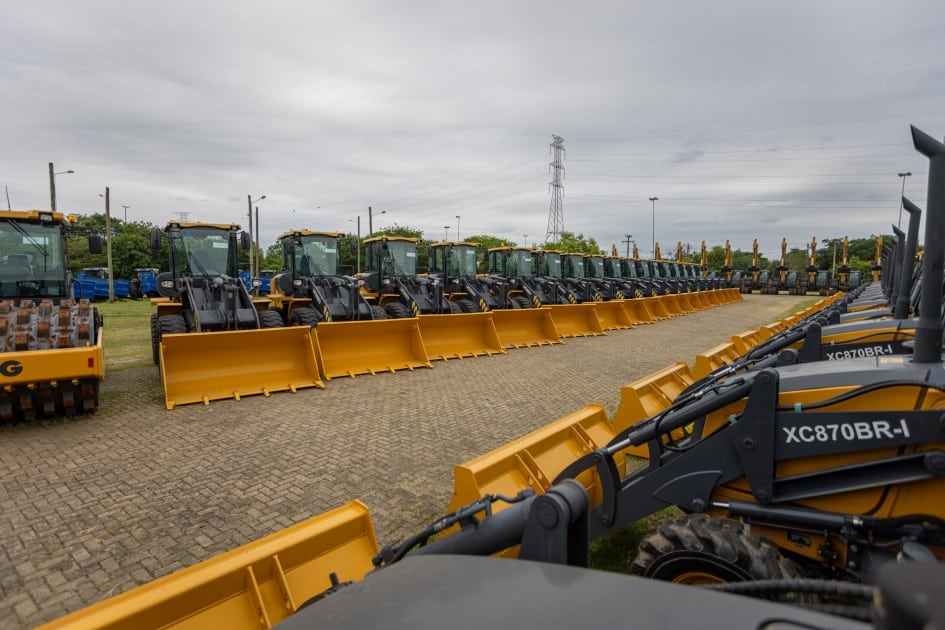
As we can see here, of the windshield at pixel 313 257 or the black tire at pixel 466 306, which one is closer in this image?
the windshield at pixel 313 257

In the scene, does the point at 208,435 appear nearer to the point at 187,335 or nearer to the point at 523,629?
the point at 187,335

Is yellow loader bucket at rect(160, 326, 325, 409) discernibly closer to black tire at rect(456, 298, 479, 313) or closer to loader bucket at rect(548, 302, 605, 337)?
black tire at rect(456, 298, 479, 313)

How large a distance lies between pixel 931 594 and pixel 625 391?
472 centimetres

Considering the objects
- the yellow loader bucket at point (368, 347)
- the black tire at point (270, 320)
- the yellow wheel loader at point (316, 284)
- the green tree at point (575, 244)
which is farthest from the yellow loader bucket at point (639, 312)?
the green tree at point (575, 244)

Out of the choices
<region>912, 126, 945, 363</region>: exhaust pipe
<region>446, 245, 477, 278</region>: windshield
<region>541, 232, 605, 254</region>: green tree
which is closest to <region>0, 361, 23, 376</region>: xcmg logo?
<region>912, 126, 945, 363</region>: exhaust pipe

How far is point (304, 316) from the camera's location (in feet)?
34.8

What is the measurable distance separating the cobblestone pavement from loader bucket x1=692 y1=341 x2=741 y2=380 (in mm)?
1340

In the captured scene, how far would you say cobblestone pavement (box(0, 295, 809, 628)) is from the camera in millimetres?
3609

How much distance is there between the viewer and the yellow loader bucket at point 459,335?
10.8 m

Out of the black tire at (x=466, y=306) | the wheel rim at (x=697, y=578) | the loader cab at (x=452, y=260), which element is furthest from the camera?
the loader cab at (x=452, y=260)

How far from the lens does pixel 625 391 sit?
5145 millimetres

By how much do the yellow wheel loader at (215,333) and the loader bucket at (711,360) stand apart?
5728 millimetres

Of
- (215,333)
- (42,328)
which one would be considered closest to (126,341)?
(42,328)

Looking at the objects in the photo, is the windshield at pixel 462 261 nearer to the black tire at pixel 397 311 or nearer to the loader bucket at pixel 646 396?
the black tire at pixel 397 311
